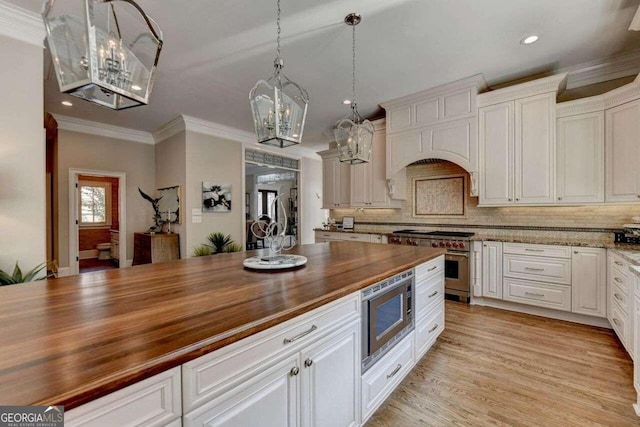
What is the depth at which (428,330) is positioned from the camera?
7.81ft

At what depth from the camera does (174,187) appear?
18.4 feet

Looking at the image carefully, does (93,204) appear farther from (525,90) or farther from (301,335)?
(525,90)

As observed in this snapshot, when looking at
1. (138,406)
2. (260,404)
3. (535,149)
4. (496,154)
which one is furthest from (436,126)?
(138,406)

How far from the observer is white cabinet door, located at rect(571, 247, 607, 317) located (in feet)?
9.68

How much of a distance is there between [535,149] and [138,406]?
4.28 m

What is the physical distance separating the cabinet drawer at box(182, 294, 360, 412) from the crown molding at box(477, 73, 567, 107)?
3.70m

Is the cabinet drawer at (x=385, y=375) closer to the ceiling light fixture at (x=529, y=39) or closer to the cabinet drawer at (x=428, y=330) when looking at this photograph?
the cabinet drawer at (x=428, y=330)

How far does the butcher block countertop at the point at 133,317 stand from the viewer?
25.3 inches

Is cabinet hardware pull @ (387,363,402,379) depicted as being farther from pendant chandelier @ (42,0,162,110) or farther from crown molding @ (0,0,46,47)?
crown molding @ (0,0,46,47)

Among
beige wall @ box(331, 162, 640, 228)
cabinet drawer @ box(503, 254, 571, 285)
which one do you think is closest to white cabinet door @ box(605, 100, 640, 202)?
beige wall @ box(331, 162, 640, 228)

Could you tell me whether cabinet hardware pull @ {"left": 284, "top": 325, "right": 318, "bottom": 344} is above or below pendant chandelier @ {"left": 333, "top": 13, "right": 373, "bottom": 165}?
below

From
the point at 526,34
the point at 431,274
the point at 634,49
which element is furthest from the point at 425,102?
the point at 431,274

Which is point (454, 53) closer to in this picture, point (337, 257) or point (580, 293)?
point (337, 257)

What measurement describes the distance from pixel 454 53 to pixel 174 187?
17.2 feet
